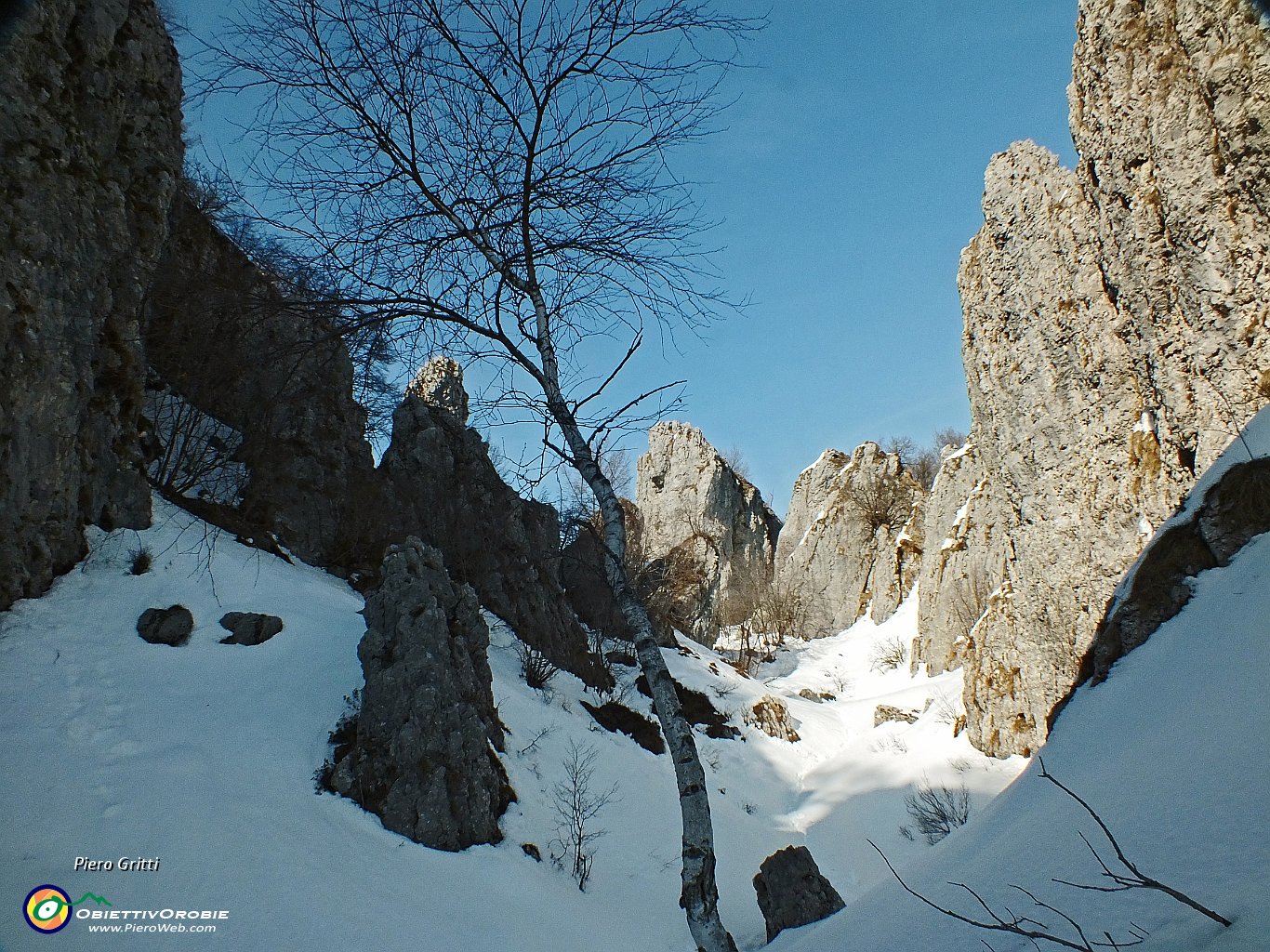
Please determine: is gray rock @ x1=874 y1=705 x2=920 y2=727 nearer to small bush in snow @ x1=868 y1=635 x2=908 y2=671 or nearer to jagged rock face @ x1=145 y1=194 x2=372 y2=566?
small bush in snow @ x1=868 y1=635 x2=908 y2=671

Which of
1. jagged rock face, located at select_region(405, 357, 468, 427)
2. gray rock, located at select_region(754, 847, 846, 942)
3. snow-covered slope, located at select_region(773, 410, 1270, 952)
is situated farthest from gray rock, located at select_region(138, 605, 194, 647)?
jagged rock face, located at select_region(405, 357, 468, 427)

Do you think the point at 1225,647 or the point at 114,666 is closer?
the point at 1225,647

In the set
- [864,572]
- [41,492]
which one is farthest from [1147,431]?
[864,572]

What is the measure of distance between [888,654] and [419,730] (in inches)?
906

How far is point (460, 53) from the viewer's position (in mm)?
4430

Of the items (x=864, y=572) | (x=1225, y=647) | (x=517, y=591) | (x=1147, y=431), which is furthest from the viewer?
(x=864, y=572)

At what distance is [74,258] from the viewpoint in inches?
298

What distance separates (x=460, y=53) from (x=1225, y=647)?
613 cm

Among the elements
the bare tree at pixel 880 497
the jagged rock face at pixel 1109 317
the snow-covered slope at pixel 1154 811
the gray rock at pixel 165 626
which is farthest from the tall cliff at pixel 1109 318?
the bare tree at pixel 880 497

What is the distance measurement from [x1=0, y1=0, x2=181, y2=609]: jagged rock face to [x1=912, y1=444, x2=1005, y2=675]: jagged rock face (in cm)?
1877

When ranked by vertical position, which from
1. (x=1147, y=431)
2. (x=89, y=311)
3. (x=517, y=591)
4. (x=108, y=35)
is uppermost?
(x=108, y=35)

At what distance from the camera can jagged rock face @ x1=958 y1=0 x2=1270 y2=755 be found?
23.8ft

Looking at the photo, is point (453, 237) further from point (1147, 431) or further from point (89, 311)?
point (1147, 431)

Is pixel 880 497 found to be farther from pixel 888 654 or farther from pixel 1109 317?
pixel 1109 317
